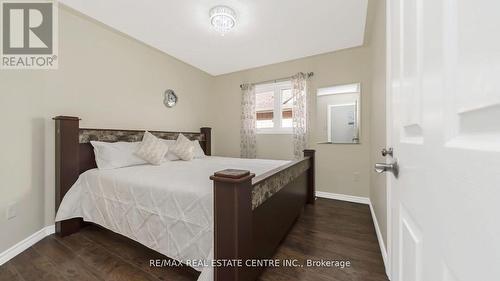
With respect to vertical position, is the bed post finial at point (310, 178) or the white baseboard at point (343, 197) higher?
the bed post finial at point (310, 178)

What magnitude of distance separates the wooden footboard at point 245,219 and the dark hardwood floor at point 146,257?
0.29m

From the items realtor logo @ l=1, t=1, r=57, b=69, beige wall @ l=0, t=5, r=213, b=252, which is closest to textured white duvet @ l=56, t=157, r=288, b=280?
beige wall @ l=0, t=5, r=213, b=252

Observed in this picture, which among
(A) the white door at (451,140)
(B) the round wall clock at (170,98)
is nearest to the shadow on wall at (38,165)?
(B) the round wall clock at (170,98)

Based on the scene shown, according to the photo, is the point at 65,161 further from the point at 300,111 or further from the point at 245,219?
the point at 300,111

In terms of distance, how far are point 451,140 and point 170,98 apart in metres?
3.84

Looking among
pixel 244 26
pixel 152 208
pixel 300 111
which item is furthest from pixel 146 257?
pixel 300 111

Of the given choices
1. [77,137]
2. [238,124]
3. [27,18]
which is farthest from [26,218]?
[238,124]

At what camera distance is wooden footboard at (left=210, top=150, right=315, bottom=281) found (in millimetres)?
1126

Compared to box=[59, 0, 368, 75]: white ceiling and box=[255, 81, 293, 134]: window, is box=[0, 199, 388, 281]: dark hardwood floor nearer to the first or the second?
box=[255, 81, 293, 134]: window

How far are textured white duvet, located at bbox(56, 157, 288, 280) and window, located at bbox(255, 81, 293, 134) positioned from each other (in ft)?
8.09

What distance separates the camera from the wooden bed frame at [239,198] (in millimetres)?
1135

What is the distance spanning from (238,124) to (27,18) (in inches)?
127

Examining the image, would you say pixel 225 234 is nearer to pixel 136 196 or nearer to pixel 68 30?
pixel 136 196

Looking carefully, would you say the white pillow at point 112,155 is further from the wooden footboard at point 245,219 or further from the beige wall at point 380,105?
the beige wall at point 380,105
